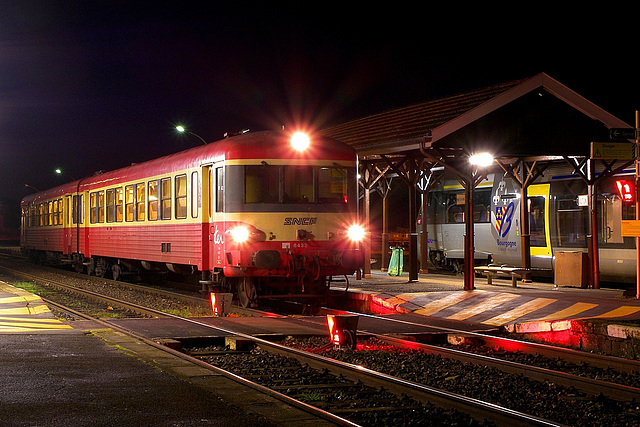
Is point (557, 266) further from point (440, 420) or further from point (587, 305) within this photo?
point (440, 420)

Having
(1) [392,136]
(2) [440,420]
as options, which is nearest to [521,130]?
(1) [392,136]

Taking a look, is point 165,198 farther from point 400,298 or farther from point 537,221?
point 537,221

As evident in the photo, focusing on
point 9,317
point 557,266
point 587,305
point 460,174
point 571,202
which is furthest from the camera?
point 571,202

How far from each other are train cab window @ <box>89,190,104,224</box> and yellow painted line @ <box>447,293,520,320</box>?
39.8 feet

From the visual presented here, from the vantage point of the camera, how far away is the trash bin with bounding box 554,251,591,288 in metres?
17.0

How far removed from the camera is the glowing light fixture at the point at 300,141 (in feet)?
45.0

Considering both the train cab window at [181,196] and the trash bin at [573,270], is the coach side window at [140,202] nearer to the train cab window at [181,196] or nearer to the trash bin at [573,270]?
the train cab window at [181,196]

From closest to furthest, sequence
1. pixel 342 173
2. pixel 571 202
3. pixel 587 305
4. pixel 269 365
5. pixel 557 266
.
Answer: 1. pixel 269 365
2. pixel 587 305
3. pixel 342 173
4. pixel 557 266
5. pixel 571 202

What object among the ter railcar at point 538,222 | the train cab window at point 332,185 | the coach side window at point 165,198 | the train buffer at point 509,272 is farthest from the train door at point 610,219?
the coach side window at point 165,198

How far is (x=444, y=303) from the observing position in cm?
1430

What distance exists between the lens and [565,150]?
1675 centimetres

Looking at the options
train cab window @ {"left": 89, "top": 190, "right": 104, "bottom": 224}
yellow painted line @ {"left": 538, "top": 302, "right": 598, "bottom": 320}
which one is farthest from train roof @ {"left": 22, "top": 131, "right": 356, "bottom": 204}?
train cab window @ {"left": 89, "top": 190, "right": 104, "bottom": 224}

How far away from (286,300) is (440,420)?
1114 cm

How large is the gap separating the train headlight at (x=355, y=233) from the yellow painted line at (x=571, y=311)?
364 centimetres
